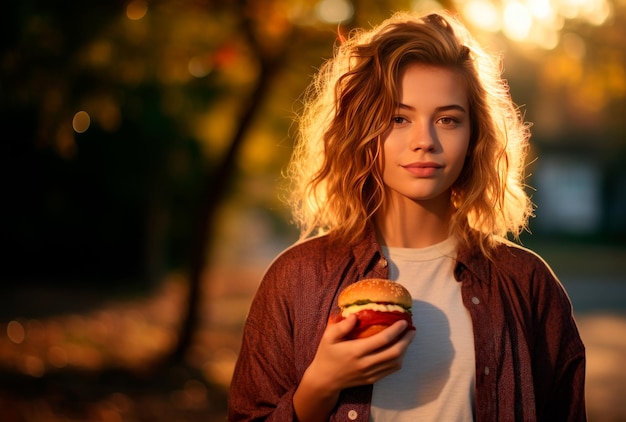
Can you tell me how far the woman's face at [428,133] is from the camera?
8.82ft

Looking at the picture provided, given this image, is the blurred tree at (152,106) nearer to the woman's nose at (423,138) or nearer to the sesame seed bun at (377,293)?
the woman's nose at (423,138)

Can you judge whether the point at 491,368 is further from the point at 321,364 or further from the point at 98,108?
the point at 98,108

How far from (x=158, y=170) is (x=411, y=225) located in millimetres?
14855

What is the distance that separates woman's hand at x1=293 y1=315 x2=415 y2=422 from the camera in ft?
8.04

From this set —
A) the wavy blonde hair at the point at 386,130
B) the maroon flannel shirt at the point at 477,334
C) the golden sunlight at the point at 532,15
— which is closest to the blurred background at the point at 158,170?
the golden sunlight at the point at 532,15

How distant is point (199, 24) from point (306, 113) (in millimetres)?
7606

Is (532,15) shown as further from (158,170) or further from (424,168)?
(158,170)

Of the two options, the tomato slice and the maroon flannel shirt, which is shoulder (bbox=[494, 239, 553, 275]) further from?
the tomato slice

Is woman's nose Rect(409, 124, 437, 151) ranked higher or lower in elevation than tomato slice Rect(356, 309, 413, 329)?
higher

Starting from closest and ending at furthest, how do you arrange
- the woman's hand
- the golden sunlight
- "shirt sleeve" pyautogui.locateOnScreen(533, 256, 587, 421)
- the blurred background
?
the woman's hand → "shirt sleeve" pyautogui.locateOnScreen(533, 256, 587, 421) → the golden sunlight → the blurred background

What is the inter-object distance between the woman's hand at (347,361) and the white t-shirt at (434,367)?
173 mm

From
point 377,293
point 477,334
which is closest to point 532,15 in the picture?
point 477,334

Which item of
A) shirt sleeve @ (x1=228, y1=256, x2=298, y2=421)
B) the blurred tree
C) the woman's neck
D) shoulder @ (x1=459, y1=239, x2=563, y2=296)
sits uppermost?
the blurred tree

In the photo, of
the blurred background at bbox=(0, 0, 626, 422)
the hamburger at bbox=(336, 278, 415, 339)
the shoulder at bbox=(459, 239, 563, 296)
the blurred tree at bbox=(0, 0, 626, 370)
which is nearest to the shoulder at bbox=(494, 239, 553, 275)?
the shoulder at bbox=(459, 239, 563, 296)
